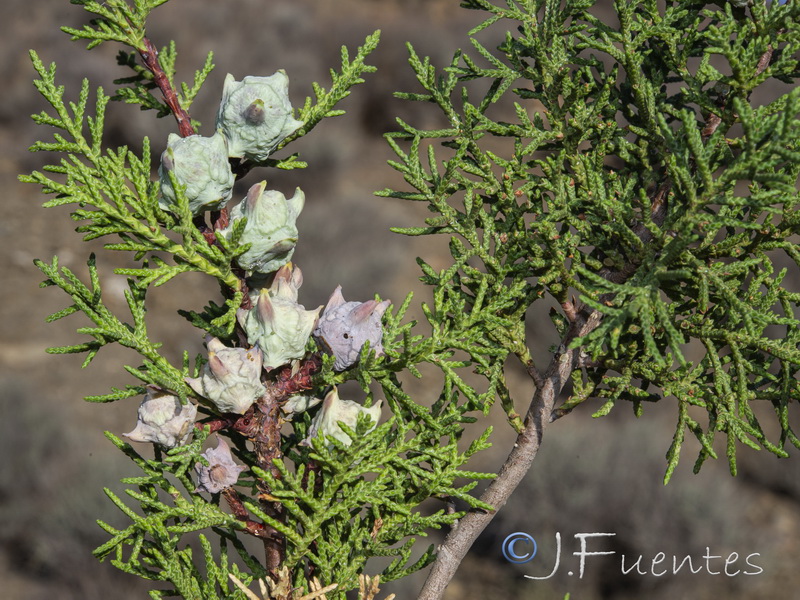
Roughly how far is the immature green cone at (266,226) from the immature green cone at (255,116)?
0.08 meters

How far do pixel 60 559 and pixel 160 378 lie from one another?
4.74 meters

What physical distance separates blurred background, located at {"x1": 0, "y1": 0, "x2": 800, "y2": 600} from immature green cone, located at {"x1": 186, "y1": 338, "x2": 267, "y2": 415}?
12.5ft

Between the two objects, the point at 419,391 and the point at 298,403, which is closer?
the point at 298,403

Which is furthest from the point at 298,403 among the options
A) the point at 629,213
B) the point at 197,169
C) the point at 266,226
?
the point at 629,213

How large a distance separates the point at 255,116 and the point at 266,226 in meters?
0.18

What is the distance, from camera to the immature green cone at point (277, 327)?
1.15 metres

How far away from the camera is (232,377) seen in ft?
3.76

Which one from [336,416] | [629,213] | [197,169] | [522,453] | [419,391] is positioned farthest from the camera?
[419,391]

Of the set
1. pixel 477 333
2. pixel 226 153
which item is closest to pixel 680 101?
pixel 477 333

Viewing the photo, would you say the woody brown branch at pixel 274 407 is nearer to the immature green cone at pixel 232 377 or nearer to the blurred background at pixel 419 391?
the immature green cone at pixel 232 377

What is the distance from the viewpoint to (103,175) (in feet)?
3.76

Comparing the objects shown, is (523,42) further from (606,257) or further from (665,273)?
(665,273)

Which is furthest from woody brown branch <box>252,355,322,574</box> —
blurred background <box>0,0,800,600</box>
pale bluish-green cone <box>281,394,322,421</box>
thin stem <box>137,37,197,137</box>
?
blurred background <box>0,0,800,600</box>

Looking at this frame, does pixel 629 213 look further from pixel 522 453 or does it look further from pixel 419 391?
pixel 419 391
